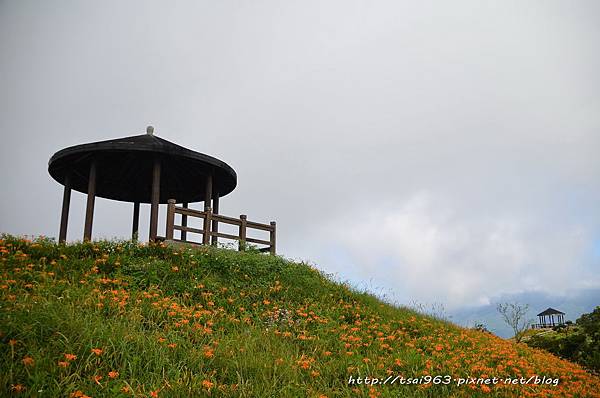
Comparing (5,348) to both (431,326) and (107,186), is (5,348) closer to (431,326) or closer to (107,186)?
(431,326)

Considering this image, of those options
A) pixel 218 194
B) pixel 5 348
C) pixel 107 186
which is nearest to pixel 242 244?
pixel 218 194

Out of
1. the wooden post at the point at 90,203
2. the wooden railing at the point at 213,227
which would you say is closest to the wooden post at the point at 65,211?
the wooden post at the point at 90,203

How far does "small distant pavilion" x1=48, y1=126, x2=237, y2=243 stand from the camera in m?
15.7

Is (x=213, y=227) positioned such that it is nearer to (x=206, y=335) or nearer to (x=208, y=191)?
(x=208, y=191)

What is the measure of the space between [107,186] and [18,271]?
1137cm

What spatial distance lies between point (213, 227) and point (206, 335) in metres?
8.87

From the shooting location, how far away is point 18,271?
30.1ft

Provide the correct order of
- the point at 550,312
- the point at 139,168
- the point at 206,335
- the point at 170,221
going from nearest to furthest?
the point at 206,335, the point at 170,221, the point at 139,168, the point at 550,312

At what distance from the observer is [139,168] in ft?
60.4

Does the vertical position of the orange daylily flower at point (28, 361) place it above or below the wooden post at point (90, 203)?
below

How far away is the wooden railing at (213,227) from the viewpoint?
46.7 ft

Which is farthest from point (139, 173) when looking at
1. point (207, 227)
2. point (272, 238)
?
point (272, 238)

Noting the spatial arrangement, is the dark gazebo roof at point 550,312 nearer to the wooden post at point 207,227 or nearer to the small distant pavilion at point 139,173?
the small distant pavilion at point 139,173

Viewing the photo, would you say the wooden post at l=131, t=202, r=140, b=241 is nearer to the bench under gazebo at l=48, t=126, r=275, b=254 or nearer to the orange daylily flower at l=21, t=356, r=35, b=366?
the bench under gazebo at l=48, t=126, r=275, b=254
